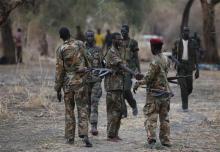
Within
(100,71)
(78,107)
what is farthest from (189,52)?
(78,107)

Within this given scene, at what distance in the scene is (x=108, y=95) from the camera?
10.4 meters

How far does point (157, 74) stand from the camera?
9.74 metres

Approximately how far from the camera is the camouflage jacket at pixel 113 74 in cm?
1022

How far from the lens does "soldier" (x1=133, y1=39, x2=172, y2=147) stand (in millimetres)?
9703

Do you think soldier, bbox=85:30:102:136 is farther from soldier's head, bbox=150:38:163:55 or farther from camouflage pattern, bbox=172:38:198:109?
camouflage pattern, bbox=172:38:198:109

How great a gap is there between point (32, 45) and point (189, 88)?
22522mm

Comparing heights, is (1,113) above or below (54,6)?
below

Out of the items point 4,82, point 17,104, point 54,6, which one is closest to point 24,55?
point 54,6

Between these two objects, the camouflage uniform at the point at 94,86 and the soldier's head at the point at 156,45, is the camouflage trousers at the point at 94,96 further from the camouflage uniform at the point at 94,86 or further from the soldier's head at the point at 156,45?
the soldier's head at the point at 156,45

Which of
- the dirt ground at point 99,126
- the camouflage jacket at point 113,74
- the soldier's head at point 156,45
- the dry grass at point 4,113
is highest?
the soldier's head at point 156,45

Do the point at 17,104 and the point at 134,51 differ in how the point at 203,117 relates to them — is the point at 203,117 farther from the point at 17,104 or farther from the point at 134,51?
the point at 17,104

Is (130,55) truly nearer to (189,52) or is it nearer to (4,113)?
(189,52)

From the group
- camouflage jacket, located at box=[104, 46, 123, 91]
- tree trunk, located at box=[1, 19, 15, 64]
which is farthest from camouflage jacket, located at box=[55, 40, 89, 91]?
tree trunk, located at box=[1, 19, 15, 64]

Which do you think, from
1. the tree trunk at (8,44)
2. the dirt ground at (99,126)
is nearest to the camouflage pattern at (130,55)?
the dirt ground at (99,126)
